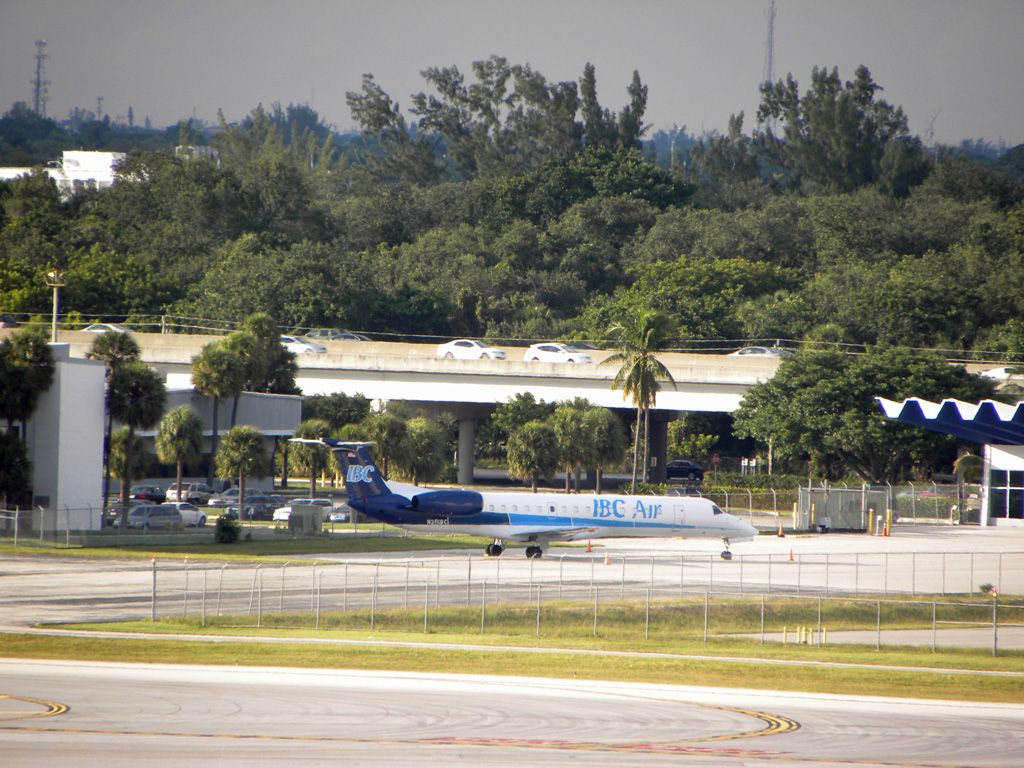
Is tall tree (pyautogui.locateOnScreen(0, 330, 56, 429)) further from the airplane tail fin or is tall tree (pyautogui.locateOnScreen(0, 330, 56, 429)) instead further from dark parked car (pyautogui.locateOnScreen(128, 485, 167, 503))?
dark parked car (pyautogui.locateOnScreen(128, 485, 167, 503))

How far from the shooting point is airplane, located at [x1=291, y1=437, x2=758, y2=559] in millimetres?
54438

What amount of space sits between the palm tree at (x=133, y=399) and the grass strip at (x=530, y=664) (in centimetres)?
3143

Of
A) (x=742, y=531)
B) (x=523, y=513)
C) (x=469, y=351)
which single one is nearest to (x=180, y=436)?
(x=523, y=513)

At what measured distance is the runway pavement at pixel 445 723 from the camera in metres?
21.1

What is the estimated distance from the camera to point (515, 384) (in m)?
96.3

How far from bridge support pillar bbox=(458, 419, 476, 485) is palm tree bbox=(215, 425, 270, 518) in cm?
3201

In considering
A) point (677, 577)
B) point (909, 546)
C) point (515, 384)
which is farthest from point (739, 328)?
point (677, 577)

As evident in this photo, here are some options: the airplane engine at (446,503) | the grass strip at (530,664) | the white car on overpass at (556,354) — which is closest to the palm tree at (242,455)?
the airplane engine at (446,503)

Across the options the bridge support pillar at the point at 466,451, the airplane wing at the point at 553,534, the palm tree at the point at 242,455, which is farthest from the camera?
the bridge support pillar at the point at 466,451

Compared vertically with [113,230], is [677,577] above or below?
below

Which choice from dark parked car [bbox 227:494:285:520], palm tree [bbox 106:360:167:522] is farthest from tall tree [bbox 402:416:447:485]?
palm tree [bbox 106:360:167:522]

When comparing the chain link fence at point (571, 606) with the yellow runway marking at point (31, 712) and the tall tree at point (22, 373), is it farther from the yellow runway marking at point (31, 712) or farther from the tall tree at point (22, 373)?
the tall tree at point (22, 373)

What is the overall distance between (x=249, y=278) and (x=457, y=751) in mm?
103723

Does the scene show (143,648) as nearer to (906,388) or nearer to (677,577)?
(677,577)
